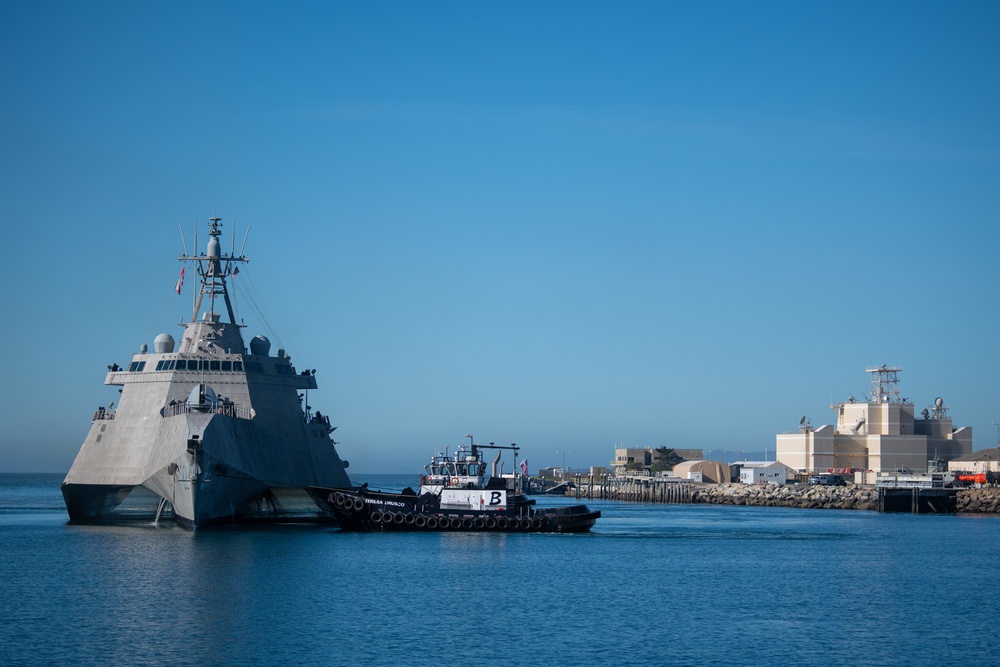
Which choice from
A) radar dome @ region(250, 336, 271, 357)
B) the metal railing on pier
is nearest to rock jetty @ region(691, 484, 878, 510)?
the metal railing on pier

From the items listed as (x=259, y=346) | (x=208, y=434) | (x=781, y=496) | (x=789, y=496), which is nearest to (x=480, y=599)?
(x=208, y=434)

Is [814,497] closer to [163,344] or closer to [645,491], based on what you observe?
[645,491]

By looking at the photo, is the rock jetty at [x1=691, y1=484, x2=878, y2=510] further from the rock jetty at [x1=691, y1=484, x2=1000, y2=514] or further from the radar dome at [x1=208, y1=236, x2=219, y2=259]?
the radar dome at [x1=208, y1=236, x2=219, y2=259]

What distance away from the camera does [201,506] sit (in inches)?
2004

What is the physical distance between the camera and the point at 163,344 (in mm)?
59219

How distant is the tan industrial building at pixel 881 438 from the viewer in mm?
112000

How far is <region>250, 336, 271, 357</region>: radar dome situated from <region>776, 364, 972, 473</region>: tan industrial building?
70937 millimetres

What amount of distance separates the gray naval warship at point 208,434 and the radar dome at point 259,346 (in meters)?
0.06

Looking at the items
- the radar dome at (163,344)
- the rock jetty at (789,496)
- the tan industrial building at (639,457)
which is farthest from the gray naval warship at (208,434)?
the tan industrial building at (639,457)

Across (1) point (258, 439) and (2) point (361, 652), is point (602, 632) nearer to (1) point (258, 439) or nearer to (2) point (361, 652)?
(2) point (361, 652)

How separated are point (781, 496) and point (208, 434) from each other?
67.1 metres

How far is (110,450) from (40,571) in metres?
15.2

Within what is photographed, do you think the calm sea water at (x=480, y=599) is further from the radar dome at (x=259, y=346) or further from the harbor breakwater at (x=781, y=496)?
the harbor breakwater at (x=781, y=496)

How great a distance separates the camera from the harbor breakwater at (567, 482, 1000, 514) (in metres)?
89.5
